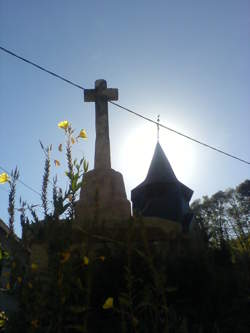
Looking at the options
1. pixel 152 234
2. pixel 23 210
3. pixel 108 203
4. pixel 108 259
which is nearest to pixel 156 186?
pixel 108 203

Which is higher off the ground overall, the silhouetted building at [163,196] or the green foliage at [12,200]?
the silhouetted building at [163,196]

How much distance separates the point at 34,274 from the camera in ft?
4.31

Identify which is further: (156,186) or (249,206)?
(249,206)

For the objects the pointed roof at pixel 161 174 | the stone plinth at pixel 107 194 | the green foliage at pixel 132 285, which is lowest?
the green foliage at pixel 132 285

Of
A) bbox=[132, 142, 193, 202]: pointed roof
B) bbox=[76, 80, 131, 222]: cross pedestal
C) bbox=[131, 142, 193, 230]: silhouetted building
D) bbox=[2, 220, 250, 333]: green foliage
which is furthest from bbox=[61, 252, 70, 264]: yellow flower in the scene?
bbox=[132, 142, 193, 202]: pointed roof

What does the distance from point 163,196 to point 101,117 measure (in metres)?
6.69

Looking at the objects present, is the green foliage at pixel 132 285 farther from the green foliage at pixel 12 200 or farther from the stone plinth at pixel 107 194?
the stone plinth at pixel 107 194

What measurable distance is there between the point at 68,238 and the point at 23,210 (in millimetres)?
324

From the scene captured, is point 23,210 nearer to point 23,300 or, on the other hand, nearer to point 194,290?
point 23,300

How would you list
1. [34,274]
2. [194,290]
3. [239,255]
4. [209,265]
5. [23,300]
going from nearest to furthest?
1. [23,300]
2. [34,274]
3. [194,290]
4. [209,265]
5. [239,255]

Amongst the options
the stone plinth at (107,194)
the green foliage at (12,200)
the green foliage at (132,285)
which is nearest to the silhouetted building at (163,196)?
the stone plinth at (107,194)

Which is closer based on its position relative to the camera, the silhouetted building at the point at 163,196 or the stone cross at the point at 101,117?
the stone cross at the point at 101,117

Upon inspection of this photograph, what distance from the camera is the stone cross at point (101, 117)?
5.77 metres

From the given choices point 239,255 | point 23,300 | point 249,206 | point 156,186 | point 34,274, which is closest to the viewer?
point 23,300
